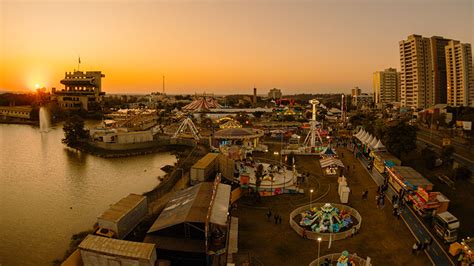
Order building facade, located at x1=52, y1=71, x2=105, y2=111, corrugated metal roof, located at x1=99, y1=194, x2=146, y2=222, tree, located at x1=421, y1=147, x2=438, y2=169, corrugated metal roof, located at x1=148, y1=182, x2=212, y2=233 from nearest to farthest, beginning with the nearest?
corrugated metal roof, located at x1=148, y1=182, x2=212, y2=233 < corrugated metal roof, located at x1=99, y1=194, x2=146, y2=222 < tree, located at x1=421, y1=147, x2=438, y2=169 < building facade, located at x1=52, y1=71, x2=105, y2=111

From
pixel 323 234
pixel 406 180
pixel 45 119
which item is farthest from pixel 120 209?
pixel 45 119

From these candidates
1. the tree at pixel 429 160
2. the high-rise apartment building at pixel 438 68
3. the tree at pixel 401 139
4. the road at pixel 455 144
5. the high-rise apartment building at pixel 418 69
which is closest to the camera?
the tree at pixel 429 160

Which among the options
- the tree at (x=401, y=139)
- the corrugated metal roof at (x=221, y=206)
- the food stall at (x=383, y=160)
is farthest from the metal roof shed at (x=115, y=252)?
the tree at (x=401, y=139)

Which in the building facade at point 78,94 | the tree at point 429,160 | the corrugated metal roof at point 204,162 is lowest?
the tree at point 429,160

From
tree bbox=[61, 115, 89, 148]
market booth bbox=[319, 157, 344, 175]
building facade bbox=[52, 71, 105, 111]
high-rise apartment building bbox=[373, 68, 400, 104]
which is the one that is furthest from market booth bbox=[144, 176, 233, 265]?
high-rise apartment building bbox=[373, 68, 400, 104]

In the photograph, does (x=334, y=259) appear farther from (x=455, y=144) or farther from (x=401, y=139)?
(x=455, y=144)

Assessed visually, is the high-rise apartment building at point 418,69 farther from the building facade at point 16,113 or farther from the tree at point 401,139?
the building facade at point 16,113

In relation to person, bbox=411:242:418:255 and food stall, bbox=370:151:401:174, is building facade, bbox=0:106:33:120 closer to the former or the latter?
food stall, bbox=370:151:401:174
